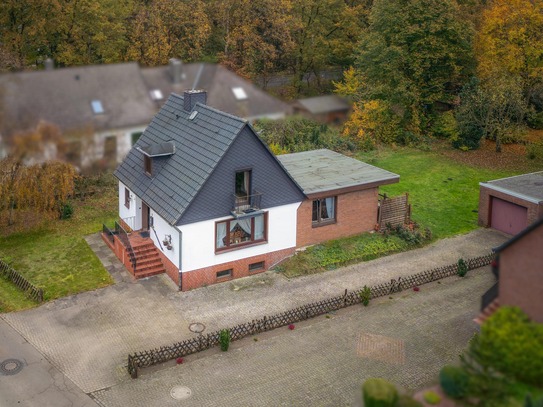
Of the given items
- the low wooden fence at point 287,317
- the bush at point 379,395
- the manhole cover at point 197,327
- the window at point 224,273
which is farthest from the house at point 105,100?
the bush at point 379,395

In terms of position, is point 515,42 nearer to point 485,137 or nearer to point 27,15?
point 485,137

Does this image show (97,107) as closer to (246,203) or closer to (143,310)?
(246,203)

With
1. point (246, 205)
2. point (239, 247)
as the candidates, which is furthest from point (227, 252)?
point (246, 205)

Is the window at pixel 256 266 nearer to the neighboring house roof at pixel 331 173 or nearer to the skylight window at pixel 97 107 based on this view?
the neighboring house roof at pixel 331 173

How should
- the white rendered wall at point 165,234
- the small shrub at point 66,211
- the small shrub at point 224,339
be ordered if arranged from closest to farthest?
the small shrub at point 224,339, the white rendered wall at point 165,234, the small shrub at point 66,211

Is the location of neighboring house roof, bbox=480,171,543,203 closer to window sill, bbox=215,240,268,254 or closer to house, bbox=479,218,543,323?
window sill, bbox=215,240,268,254

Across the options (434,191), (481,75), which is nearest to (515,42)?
(481,75)
